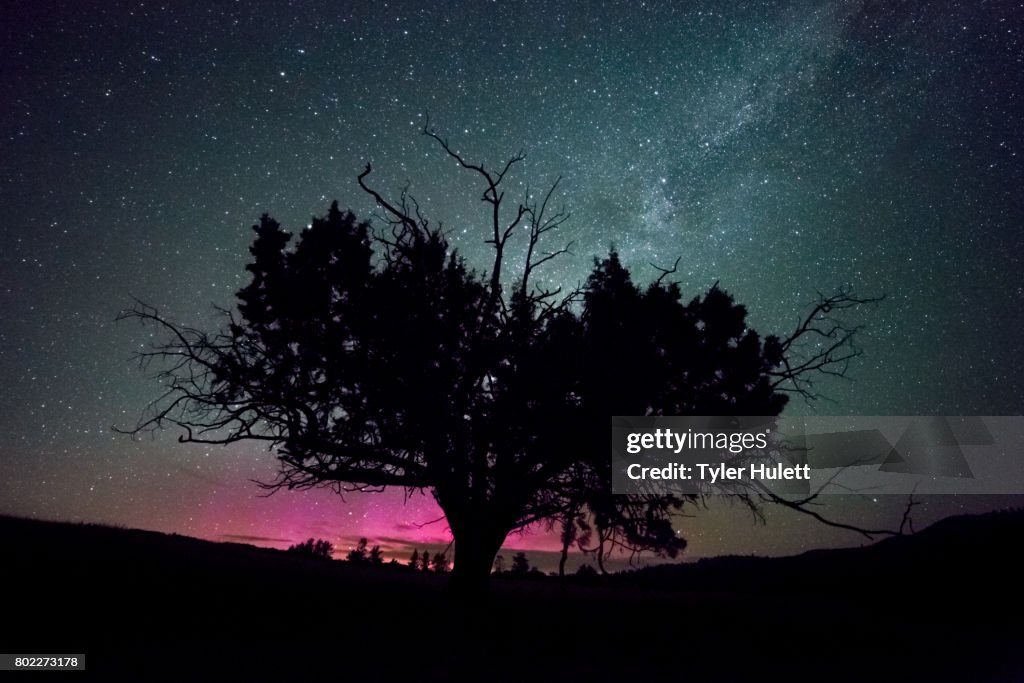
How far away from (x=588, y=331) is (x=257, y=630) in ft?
24.4

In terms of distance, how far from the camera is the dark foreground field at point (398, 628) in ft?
18.8

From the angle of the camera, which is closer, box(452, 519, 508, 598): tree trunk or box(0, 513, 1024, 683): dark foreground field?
box(0, 513, 1024, 683): dark foreground field

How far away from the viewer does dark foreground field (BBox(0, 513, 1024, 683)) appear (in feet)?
18.8

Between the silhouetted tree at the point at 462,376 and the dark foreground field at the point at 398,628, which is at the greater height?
the silhouetted tree at the point at 462,376

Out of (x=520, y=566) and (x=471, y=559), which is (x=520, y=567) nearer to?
(x=520, y=566)

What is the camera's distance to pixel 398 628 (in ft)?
26.1

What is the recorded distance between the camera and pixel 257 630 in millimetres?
6820

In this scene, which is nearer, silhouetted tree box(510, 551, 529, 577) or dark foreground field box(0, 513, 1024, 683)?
dark foreground field box(0, 513, 1024, 683)

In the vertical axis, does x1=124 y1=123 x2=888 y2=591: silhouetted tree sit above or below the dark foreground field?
above

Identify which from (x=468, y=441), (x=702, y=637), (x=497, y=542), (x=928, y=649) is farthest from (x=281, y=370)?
(x=928, y=649)

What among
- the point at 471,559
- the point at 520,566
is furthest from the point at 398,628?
the point at 520,566

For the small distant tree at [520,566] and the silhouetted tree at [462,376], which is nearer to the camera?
the silhouetted tree at [462,376]

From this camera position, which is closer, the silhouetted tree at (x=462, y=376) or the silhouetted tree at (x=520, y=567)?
the silhouetted tree at (x=462, y=376)

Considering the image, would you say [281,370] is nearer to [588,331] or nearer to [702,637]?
[588,331]
